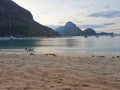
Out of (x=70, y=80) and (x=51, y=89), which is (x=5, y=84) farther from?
(x=70, y=80)

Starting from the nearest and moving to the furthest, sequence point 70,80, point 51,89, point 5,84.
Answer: point 51,89 → point 5,84 → point 70,80

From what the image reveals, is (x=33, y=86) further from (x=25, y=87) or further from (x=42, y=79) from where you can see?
(x=42, y=79)

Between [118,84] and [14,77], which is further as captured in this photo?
[14,77]

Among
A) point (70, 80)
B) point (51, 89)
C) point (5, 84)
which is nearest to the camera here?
point (51, 89)

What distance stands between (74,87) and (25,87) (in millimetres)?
1901

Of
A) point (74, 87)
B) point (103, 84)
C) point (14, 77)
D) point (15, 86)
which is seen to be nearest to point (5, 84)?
point (15, 86)

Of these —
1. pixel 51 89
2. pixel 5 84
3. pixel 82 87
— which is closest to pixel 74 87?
pixel 82 87

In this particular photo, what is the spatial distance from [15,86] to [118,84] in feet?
14.3

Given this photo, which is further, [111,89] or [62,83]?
[62,83]

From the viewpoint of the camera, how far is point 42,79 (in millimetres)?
13008

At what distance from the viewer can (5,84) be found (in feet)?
37.8

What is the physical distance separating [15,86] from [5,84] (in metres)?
0.63

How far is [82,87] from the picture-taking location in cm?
1109

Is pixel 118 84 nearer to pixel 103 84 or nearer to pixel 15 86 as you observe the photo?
pixel 103 84
